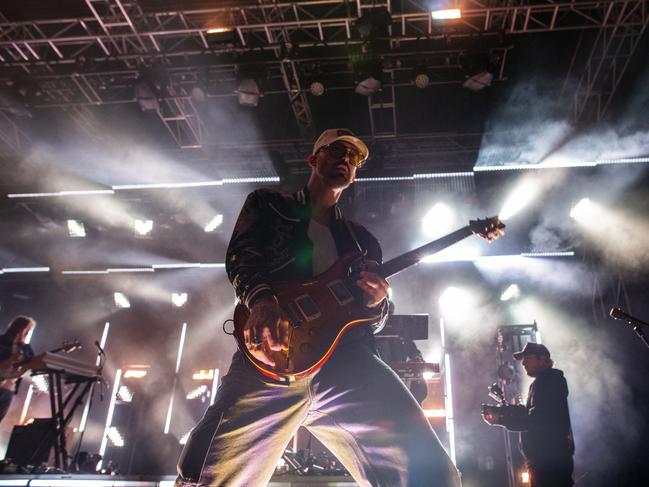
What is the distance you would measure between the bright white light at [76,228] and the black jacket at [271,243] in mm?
12197

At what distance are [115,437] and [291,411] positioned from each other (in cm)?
1158

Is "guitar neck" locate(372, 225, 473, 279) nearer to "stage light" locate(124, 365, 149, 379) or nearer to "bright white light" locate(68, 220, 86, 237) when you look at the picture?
"stage light" locate(124, 365, 149, 379)

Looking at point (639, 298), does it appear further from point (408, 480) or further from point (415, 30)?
point (408, 480)

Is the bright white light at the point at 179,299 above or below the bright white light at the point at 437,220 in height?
below

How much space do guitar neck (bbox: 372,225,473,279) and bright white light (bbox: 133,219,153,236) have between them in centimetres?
1084

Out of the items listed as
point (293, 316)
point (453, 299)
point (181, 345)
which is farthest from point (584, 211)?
point (181, 345)

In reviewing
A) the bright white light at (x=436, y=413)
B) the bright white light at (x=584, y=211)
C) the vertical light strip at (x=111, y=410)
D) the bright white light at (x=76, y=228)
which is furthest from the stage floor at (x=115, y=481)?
the bright white light at (x=76, y=228)

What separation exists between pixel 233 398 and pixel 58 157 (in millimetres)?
11834

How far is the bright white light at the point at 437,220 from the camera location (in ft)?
34.3

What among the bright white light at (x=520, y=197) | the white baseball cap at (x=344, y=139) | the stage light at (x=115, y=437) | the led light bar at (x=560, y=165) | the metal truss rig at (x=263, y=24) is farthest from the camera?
the stage light at (x=115, y=437)

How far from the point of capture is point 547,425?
503cm

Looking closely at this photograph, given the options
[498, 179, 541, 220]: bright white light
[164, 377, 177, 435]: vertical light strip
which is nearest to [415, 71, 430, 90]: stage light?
[498, 179, 541, 220]: bright white light

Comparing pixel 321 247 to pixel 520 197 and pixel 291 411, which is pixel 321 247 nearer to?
pixel 291 411

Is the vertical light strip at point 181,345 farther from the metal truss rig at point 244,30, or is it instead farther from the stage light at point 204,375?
the metal truss rig at point 244,30
